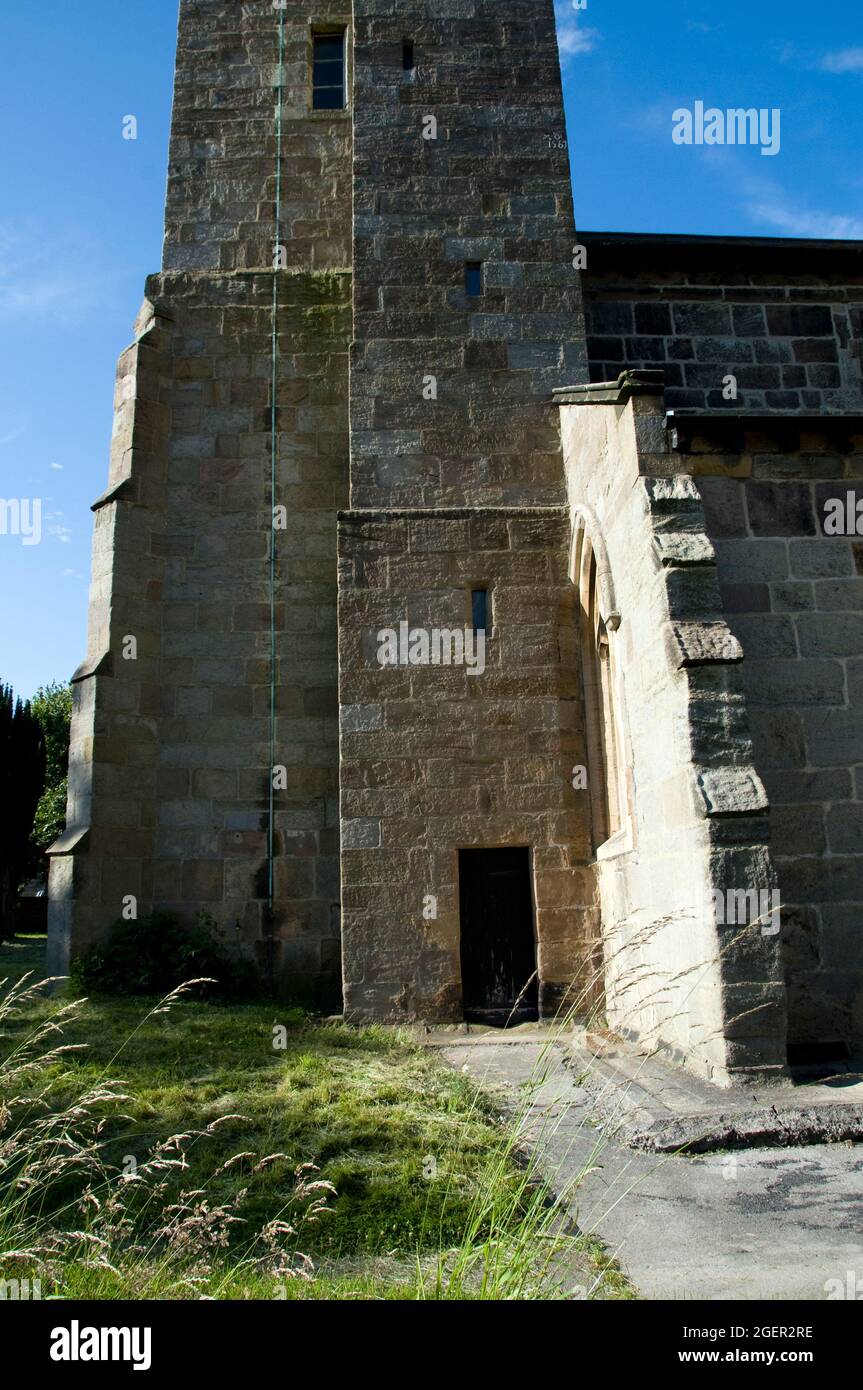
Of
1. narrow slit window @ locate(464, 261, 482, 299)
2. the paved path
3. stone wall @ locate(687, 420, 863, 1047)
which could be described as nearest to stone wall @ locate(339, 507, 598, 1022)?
stone wall @ locate(687, 420, 863, 1047)

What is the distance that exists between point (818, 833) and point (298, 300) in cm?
760

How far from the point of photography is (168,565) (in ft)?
31.9

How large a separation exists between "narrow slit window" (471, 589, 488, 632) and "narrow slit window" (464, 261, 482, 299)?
128 inches

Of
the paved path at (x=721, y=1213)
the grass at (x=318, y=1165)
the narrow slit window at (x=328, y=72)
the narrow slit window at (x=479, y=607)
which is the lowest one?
the paved path at (x=721, y=1213)

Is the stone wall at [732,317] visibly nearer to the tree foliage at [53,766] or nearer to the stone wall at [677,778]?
the stone wall at [677,778]

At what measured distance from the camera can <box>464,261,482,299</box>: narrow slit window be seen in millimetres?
9977

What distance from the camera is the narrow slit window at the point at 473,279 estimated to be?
32.7 feet

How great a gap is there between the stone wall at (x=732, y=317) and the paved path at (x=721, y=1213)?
8.11 metres

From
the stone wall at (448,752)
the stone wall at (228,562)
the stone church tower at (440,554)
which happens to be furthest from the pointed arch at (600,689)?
the stone wall at (228,562)

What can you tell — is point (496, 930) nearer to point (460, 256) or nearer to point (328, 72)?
point (460, 256)

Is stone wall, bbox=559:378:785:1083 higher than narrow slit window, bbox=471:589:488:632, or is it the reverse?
narrow slit window, bbox=471:589:488:632

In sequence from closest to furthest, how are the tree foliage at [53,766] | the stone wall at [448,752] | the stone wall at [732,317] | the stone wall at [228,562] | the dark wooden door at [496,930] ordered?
the stone wall at [448,752]
the dark wooden door at [496,930]
the stone wall at [228,562]
the stone wall at [732,317]
the tree foliage at [53,766]

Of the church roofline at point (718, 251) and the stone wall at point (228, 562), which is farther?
the church roofline at point (718, 251)

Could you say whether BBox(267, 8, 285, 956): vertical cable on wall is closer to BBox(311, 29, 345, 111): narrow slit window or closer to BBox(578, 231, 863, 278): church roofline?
BBox(311, 29, 345, 111): narrow slit window
